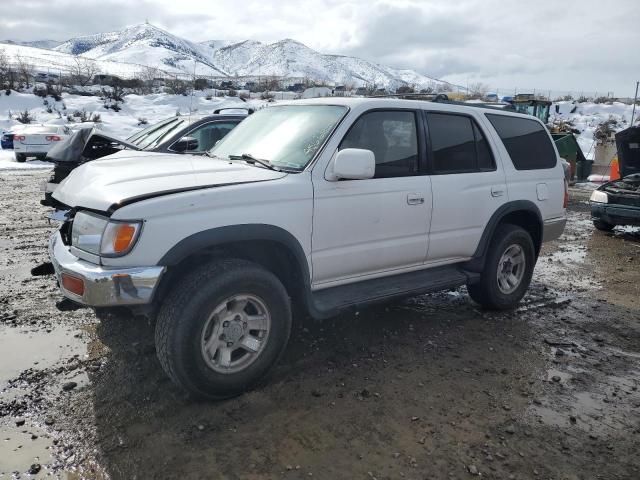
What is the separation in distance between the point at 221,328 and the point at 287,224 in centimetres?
78

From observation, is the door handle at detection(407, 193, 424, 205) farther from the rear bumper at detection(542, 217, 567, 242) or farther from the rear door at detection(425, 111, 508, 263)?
the rear bumper at detection(542, 217, 567, 242)

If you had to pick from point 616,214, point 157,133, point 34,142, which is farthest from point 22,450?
point 34,142

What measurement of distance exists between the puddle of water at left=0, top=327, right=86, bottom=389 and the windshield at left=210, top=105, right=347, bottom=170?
1.91 metres

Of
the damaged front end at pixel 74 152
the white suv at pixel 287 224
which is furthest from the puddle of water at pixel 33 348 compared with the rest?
the damaged front end at pixel 74 152

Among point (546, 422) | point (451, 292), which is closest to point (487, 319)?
point (451, 292)

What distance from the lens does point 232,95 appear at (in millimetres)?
41344

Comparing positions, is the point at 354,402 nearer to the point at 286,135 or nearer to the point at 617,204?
the point at 286,135

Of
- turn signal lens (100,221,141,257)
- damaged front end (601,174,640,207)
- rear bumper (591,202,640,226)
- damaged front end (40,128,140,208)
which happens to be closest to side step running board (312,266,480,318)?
turn signal lens (100,221,141,257)

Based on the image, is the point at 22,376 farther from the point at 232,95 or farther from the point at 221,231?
the point at 232,95

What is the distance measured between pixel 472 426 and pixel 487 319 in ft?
6.33

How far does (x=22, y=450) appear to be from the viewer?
9.14 ft

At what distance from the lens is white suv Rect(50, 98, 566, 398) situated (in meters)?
3.01

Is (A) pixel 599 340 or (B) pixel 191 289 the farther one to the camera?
(A) pixel 599 340

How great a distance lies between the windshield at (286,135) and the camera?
3729mm
